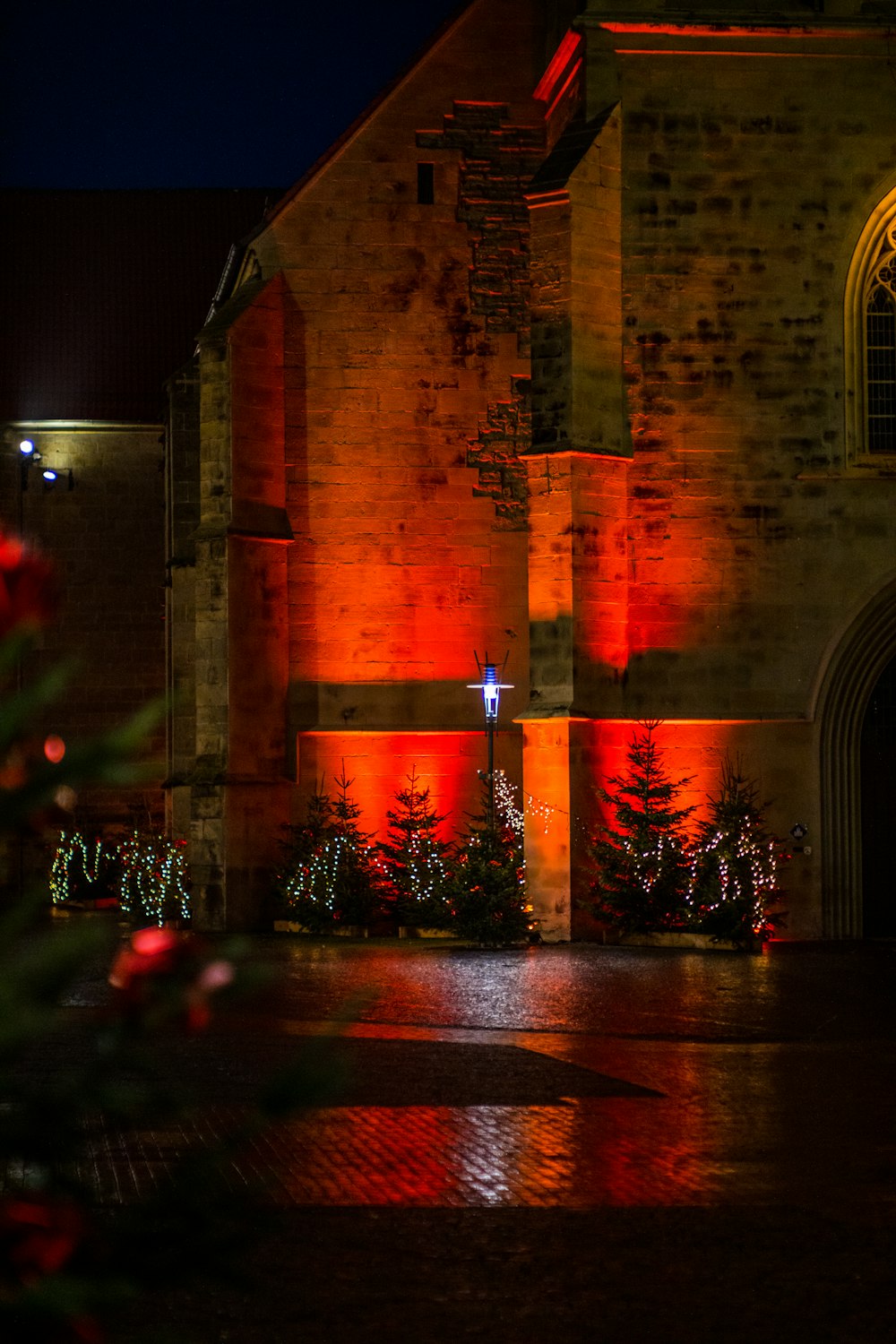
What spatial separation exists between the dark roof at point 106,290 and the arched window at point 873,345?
52.1 feet

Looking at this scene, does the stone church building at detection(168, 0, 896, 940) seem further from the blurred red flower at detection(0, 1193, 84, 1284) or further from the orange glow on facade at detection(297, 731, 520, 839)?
the blurred red flower at detection(0, 1193, 84, 1284)

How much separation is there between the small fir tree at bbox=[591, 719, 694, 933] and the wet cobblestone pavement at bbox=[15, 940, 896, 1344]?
172 inches

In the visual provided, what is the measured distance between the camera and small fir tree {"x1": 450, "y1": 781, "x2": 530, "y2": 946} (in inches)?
775

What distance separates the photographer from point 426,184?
23719 mm

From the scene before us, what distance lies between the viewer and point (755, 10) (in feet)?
70.1

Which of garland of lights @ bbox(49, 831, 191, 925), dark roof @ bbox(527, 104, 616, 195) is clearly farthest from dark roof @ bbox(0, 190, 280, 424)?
dark roof @ bbox(527, 104, 616, 195)

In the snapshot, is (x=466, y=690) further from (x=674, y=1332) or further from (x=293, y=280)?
(x=674, y=1332)

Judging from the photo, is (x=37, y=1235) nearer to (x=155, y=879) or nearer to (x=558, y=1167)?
(x=558, y=1167)

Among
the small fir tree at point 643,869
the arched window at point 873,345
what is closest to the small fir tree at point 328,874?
the small fir tree at point 643,869

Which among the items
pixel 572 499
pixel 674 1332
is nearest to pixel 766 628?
pixel 572 499

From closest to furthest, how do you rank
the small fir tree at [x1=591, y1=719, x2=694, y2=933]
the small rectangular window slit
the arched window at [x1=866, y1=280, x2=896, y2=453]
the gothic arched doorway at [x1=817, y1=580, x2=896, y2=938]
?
the small fir tree at [x1=591, y1=719, x2=694, y2=933]
the gothic arched doorway at [x1=817, y1=580, x2=896, y2=938]
the arched window at [x1=866, y1=280, x2=896, y2=453]
the small rectangular window slit

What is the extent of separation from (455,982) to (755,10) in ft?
39.8

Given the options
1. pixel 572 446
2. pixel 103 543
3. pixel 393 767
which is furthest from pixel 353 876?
pixel 103 543

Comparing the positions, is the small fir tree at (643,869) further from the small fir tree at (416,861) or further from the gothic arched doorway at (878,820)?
the gothic arched doorway at (878,820)
